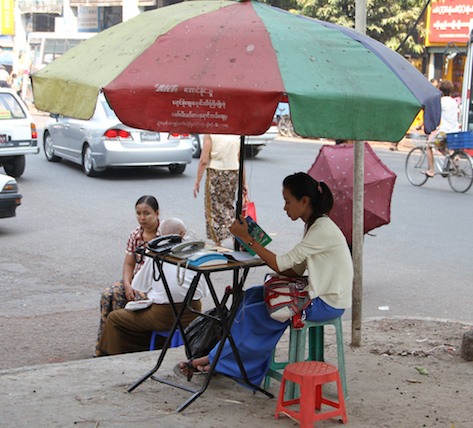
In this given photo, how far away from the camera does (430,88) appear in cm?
373

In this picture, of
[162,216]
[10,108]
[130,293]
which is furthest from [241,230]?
[10,108]

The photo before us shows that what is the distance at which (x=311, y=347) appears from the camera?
4008mm

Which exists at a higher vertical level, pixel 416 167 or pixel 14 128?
pixel 14 128

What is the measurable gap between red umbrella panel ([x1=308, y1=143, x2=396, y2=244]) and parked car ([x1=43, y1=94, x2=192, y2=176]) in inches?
281

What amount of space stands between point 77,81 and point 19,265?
15.3 feet

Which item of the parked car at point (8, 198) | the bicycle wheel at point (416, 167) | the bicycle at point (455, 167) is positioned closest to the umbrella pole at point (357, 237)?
the parked car at point (8, 198)

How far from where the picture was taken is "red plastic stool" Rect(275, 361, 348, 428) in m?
3.45

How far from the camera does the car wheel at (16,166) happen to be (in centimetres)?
1303

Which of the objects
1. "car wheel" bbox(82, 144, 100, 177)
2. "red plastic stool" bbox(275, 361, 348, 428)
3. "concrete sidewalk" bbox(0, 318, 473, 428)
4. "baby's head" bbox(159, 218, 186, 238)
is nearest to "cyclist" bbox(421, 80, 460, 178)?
"car wheel" bbox(82, 144, 100, 177)

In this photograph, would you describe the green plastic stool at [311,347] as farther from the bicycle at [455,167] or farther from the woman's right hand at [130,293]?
the bicycle at [455,167]

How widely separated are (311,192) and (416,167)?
1030cm

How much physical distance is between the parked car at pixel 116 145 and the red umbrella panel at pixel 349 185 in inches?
281

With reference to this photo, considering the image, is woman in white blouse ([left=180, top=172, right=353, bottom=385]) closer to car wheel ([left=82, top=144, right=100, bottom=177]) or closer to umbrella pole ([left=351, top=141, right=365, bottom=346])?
umbrella pole ([left=351, top=141, right=365, bottom=346])

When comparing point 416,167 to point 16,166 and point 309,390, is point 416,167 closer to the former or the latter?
point 16,166
